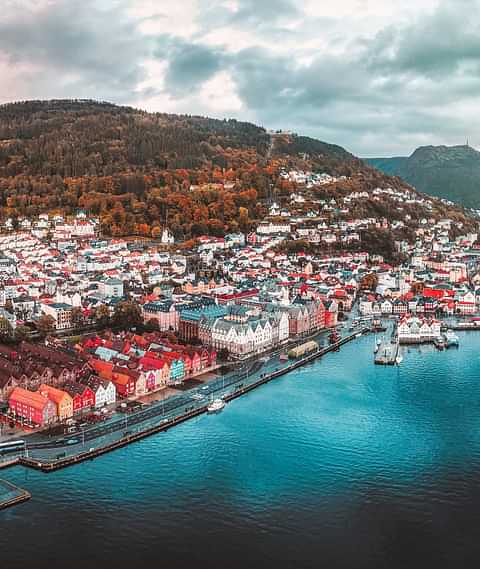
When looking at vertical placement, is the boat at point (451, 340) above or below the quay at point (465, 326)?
below

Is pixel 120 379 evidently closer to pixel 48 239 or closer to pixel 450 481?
pixel 450 481

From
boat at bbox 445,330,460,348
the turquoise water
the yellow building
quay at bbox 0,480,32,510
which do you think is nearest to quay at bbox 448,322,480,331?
boat at bbox 445,330,460,348

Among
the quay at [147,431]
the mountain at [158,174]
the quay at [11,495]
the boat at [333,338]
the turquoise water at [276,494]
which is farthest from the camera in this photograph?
the mountain at [158,174]

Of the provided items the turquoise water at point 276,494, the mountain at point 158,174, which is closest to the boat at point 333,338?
the turquoise water at point 276,494

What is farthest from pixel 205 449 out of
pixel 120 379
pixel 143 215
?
pixel 143 215

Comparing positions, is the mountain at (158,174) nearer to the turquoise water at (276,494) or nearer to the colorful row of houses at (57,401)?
the colorful row of houses at (57,401)

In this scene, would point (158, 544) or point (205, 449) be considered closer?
point (158, 544)
